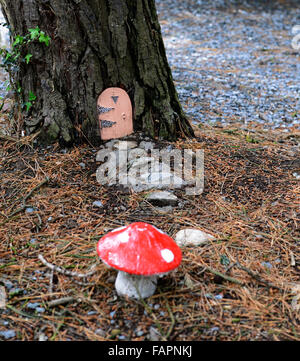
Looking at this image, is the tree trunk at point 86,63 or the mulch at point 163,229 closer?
the mulch at point 163,229

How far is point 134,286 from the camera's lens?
200 centimetres

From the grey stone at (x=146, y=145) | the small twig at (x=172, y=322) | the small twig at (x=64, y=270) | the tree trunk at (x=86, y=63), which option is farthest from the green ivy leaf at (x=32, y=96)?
the small twig at (x=172, y=322)

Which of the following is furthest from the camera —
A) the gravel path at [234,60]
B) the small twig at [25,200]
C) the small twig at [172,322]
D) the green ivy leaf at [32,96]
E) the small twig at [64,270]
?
the gravel path at [234,60]

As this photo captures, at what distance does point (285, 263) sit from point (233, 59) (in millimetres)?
6713

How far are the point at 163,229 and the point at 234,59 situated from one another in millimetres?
6597

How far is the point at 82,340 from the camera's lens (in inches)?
72.0

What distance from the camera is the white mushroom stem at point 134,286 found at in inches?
78.7

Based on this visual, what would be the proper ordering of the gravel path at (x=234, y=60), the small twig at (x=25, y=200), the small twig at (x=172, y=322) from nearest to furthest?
1. the small twig at (x=172, y=322)
2. the small twig at (x=25, y=200)
3. the gravel path at (x=234, y=60)

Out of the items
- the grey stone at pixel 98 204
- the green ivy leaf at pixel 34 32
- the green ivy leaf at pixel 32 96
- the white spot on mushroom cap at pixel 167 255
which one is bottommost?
the grey stone at pixel 98 204

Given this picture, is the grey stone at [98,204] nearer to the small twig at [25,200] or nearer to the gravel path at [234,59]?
the small twig at [25,200]

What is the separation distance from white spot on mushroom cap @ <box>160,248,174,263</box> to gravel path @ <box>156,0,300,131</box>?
129 inches

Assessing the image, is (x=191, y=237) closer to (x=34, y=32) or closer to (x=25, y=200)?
(x=25, y=200)

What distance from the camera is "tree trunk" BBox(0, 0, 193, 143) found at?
2986 mm
